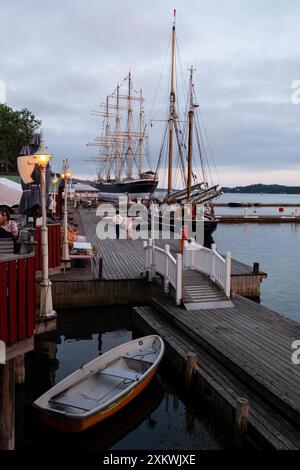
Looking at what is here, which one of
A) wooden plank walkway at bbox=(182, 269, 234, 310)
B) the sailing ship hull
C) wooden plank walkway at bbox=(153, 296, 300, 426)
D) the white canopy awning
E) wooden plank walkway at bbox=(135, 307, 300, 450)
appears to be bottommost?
wooden plank walkway at bbox=(135, 307, 300, 450)

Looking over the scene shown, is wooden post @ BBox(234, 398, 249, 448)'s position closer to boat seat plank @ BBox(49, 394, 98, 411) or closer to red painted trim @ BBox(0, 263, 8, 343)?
boat seat plank @ BBox(49, 394, 98, 411)

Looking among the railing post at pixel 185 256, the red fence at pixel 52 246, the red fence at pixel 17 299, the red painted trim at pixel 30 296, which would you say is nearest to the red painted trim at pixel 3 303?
the red fence at pixel 17 299

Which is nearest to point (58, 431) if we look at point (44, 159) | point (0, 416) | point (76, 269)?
point (0, 416)

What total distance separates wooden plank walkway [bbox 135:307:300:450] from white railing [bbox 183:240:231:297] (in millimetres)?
2699

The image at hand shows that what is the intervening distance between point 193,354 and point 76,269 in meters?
10.0

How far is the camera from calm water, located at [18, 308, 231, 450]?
8883 millimetres

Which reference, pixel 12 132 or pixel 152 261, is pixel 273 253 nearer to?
pixel 152 261

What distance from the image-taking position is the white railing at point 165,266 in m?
14.5

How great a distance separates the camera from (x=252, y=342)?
446 inches

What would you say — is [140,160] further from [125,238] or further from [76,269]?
[76,269]

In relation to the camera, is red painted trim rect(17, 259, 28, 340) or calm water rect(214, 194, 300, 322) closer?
red painted trim rect(17, 259, 28, 340)

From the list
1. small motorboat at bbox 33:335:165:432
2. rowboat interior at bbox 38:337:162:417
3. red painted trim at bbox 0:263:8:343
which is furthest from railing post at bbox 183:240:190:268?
red painted trim at bbox 0:263:8:343

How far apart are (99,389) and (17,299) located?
14.0 ft

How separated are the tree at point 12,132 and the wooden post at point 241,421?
5938 centimetres
